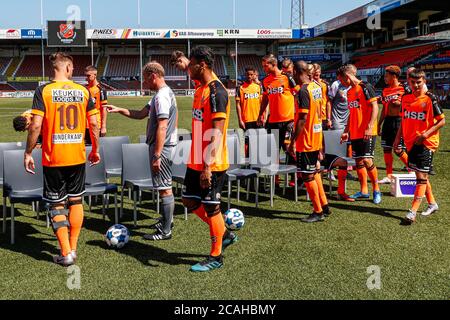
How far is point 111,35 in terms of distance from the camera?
55062mm

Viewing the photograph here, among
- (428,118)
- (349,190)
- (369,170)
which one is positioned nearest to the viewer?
(428,118)

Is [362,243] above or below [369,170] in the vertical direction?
below

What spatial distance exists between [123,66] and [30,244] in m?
57.3

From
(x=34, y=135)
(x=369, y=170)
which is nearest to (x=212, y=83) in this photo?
(x=34, y=135)

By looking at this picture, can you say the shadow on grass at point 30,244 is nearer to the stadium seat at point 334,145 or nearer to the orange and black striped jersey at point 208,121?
the orange and black striped jersey at point 208,121

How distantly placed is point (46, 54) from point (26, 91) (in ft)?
36.9

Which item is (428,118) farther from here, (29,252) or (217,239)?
(29,252)

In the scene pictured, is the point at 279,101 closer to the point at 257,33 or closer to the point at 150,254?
the point at 150,254

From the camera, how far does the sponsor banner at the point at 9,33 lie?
5462cm

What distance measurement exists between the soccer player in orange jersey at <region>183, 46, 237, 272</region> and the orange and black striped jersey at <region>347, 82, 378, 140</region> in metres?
3.32

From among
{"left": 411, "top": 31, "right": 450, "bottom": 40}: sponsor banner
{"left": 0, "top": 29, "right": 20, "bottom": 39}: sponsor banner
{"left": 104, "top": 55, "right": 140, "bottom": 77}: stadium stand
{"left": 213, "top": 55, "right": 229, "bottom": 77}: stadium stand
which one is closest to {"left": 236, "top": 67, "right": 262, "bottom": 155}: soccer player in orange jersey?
{"left": 411, "top": 31, "right": 450, "bottom": 40}: sponsor banner

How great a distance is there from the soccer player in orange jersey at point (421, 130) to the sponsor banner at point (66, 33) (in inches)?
1965

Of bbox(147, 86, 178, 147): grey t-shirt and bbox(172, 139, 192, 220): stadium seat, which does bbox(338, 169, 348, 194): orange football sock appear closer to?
bbox(172, 139, 192, 220): stadium seat

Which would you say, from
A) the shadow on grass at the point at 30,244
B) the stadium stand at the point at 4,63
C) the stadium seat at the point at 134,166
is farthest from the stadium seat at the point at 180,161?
the stadium stand at the point at 4,63
